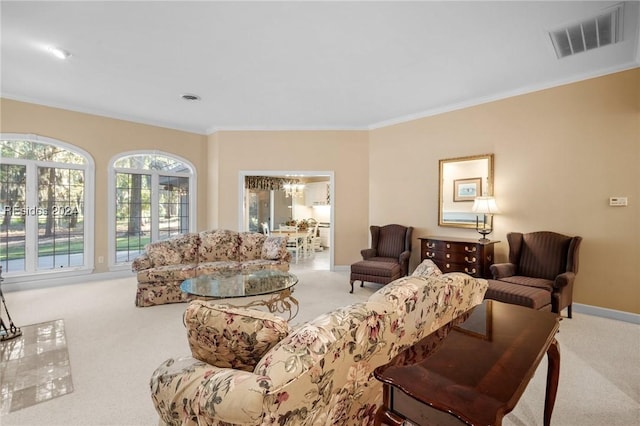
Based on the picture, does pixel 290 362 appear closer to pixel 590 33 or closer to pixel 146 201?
pixel 590 33

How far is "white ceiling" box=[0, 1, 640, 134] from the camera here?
265 cm

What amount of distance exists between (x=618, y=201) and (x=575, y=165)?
0.61 metres

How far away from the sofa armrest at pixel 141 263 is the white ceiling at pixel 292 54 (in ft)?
7.95

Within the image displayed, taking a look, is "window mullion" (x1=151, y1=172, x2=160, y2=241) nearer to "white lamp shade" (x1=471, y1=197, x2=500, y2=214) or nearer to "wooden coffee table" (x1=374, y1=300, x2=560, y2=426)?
"white lamp shade" (x1=471, y1=197, x2=500, y2=214)

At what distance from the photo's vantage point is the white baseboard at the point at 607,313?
3531 millimetres

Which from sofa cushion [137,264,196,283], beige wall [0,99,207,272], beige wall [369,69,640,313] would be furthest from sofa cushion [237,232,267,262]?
beige wall [369,69,640,313]

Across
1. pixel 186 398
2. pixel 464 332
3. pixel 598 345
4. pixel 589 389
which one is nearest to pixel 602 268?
pixel 598 345

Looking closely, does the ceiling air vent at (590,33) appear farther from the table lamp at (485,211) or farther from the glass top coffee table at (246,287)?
the glass top coffee table at (246,287)

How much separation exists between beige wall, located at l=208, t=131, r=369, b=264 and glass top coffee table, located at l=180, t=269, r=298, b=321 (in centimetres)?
259

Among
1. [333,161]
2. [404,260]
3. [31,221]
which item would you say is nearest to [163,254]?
[31,221]

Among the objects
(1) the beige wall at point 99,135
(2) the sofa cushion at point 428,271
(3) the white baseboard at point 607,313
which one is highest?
(1) the beige wall at point 99,135

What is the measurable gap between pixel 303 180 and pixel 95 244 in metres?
6.36

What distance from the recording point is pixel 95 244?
5.47 metres

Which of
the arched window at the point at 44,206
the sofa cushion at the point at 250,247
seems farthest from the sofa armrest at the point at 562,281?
the arched window at the point at 44,206
